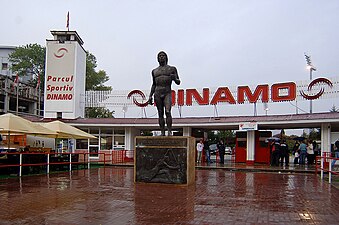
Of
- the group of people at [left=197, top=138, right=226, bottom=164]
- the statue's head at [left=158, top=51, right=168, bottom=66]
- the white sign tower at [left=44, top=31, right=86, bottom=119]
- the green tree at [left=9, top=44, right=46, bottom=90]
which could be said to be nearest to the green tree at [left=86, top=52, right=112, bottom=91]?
the green tree at [left=9, top=44, right=46, bottom=90]

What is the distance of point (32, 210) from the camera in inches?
279

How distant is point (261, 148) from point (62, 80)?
1504 cm

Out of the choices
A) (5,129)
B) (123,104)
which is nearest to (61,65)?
(123,104)

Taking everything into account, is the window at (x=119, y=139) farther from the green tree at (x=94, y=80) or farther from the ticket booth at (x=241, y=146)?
the green tree at (x=94, y=80)

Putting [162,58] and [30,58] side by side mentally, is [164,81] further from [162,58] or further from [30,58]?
[30,58]

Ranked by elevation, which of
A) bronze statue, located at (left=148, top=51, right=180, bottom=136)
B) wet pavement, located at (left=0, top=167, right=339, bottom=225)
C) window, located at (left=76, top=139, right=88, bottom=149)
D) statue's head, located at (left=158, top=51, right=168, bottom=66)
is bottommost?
wet pavement, located at (left=0, top=167, right=339, bottom=225)

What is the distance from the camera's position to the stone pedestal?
11.2m

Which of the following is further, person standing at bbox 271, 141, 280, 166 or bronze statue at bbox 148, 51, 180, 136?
person standing at bbox 271, 141, 280, 166

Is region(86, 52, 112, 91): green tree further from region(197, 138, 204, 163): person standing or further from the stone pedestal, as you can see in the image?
the stone pedestal

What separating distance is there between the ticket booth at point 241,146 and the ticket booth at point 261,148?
0.88 m

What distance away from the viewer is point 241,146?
24.8m

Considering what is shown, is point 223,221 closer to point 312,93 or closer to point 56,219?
point 56,219

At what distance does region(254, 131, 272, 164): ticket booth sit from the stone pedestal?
13.0 meters

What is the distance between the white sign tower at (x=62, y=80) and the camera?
2698 centimetres
